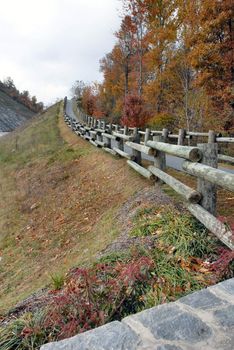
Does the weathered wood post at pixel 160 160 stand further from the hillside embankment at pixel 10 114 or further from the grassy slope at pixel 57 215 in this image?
the hillside embankment at pixel 10 114

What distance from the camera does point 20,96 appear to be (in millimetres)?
97438

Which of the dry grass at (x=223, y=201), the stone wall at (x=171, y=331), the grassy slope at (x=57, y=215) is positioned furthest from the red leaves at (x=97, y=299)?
the dry grass at (x=223, y=201)

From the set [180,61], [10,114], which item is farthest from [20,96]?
[180,61]

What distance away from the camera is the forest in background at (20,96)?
95.2m

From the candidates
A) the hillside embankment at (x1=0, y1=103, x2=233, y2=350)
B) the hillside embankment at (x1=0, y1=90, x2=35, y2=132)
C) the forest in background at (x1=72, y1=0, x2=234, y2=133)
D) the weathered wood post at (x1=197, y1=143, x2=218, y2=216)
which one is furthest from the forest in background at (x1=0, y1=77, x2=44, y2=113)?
the weathered wood post at (x1=197, y1=143, x2=218, y2=216)

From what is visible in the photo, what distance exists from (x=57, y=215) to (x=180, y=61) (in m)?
17.5

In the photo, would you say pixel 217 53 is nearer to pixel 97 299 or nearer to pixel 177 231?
pixel 177 231

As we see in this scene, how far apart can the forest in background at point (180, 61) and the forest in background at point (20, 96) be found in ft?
218

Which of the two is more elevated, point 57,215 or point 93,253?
point 93,253

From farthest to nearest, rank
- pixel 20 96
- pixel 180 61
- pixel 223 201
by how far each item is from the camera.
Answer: pixel 20 96
pixel 180 61
pixel 223 201

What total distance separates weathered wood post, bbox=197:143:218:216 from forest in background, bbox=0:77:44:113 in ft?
305

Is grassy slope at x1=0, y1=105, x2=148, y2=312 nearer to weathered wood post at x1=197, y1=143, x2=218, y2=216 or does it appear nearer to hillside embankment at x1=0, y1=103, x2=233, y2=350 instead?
hillside embankment at x1=0, y1=103, x2=233, y2=350

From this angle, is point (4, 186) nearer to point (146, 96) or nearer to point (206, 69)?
point (206, 69)

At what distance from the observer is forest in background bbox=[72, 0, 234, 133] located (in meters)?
17.8
